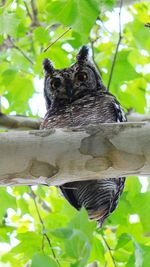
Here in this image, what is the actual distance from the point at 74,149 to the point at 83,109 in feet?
3.36

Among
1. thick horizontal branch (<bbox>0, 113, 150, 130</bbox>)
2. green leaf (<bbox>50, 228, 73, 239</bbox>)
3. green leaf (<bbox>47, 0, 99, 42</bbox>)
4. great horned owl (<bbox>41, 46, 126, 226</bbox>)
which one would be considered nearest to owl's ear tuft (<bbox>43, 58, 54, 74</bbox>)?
great horned owl (<bbox>41, 46, 126, 226</bbox>)

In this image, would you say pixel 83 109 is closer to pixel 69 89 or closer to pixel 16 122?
pixel 69 89

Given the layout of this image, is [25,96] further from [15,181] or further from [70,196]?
[15,181]

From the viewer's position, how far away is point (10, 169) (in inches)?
73.0

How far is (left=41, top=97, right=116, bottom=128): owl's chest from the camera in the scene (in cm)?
275

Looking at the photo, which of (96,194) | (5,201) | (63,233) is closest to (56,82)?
(5,201)

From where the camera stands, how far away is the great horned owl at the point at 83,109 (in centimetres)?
250

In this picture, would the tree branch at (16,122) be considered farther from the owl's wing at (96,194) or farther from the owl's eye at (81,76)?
the owl's wing at (96,194)

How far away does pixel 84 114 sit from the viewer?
110 inches

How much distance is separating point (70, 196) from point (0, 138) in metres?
0.82

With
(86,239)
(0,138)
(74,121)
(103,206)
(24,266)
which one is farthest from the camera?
(24,266)

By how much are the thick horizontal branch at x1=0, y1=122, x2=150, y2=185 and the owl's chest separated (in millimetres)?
809

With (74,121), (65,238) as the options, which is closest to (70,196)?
(74,121)

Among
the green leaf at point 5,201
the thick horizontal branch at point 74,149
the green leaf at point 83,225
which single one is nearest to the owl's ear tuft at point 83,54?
the green leaf at point 5,201
